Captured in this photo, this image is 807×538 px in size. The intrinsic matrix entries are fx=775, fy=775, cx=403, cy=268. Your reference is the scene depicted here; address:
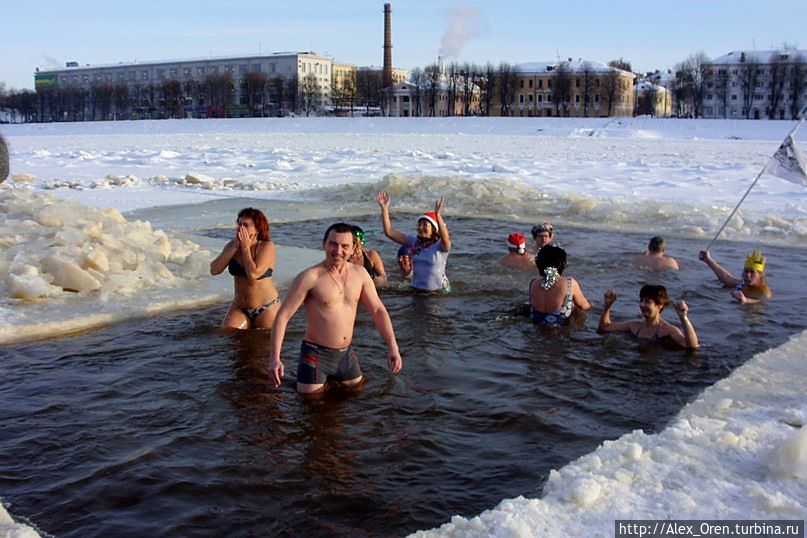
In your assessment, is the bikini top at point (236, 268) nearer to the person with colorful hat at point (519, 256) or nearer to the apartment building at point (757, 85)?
the person with colorful hat at point (519, 256)

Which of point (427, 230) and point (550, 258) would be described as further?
point (427, 230)

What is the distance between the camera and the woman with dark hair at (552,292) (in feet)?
22.6

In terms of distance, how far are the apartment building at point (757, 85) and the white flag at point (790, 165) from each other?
2653 inches

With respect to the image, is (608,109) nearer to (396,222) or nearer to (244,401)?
(396,222)

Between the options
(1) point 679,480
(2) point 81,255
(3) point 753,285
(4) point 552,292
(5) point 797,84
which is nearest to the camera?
(1) point 679,480

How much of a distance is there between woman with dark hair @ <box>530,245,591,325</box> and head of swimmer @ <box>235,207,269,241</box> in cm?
245

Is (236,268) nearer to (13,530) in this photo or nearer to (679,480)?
(13,530)

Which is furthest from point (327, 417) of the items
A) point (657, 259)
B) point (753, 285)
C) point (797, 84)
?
point (797, 84)

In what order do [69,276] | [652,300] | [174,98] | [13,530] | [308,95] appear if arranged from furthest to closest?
[308,95] → [174,98] → [69,276] → [652,300] → [13,530]

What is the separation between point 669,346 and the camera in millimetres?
6285

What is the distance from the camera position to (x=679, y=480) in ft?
12.0

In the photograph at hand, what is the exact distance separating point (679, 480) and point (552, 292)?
3.32 meters

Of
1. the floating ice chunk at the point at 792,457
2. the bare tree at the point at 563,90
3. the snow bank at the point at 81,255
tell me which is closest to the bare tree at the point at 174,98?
the bare tree at the point at 563,90

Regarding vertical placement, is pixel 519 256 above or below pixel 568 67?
below
